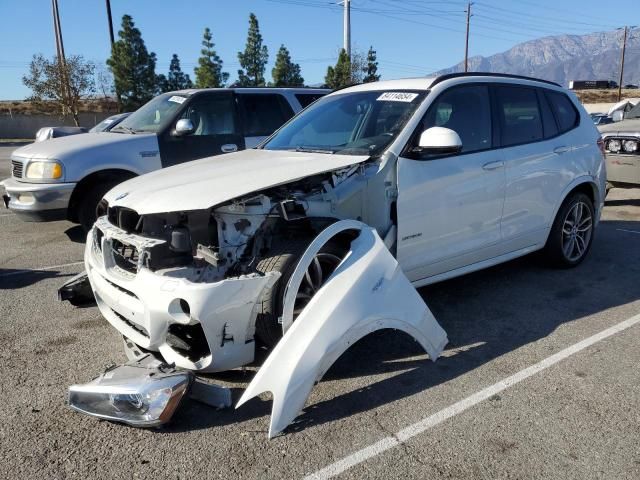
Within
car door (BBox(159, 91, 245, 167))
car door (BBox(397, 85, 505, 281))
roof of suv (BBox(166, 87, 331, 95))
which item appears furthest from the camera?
roof of suv (BBox(166, 87, 331, 95))

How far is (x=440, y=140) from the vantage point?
3.60 meters

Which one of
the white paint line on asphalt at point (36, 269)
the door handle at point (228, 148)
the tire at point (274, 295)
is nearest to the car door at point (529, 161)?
the tire at point (274, 295)

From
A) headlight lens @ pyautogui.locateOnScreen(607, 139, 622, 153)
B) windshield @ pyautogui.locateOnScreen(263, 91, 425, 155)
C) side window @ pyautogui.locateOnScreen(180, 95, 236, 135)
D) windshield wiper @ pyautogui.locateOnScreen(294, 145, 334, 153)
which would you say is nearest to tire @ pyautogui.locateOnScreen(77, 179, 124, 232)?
side window @ pyautogui.locateOnScreen(180, 95, 236, 135)

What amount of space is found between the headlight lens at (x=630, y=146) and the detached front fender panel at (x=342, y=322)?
6.67 metres

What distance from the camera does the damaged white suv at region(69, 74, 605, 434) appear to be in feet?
9.52

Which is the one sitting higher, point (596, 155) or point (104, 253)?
point (596, 155)

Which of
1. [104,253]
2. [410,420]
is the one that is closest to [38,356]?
[104,253]

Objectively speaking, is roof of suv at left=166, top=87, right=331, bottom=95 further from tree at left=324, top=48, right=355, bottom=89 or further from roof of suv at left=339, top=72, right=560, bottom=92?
tree at left=324, top=48, right=355, bottom=89

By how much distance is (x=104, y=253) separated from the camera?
3.44 m

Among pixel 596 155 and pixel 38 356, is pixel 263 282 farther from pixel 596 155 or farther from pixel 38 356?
pixel 596 155

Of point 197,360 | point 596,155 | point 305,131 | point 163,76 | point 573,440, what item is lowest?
point 573,440

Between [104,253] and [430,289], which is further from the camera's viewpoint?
[430,289]

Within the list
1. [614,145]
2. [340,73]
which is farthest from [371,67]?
[614,145]

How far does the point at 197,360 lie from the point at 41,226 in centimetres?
620
